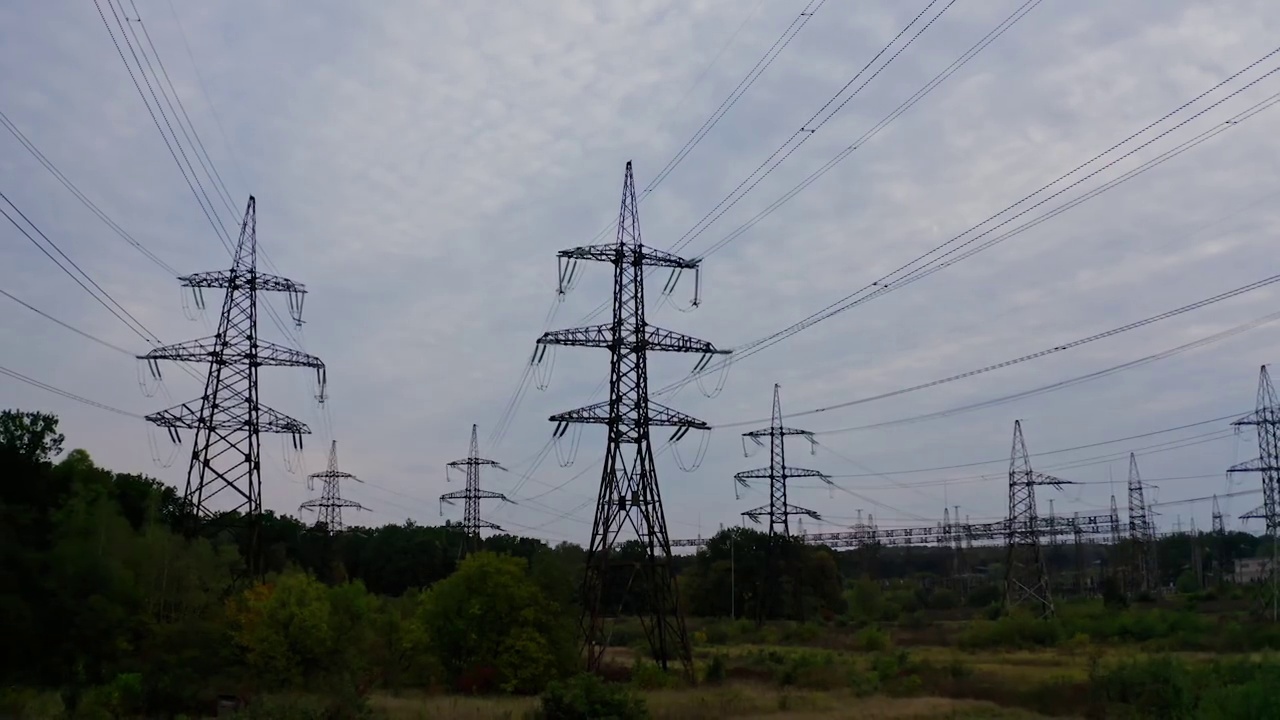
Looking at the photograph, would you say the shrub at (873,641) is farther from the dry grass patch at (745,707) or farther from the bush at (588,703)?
the bush at (588,703)

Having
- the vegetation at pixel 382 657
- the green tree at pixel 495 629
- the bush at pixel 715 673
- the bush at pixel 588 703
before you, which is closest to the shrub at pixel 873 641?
the vegetation at pixel 382 657

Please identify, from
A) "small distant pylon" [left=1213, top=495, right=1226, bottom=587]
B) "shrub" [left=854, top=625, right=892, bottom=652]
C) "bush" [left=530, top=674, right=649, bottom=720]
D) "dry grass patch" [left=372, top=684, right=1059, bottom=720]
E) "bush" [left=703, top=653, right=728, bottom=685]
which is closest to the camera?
"bush" [left=530, top=674, right=649, bottom=720]

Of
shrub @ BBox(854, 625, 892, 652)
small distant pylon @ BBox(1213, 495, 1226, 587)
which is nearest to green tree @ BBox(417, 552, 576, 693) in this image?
shrub @ BBox(854, 625, 892, 652)

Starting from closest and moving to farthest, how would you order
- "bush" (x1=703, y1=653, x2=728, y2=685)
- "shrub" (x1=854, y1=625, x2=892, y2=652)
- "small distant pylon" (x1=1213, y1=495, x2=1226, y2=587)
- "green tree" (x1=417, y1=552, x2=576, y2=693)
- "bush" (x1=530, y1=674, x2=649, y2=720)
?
"bush" (x1=530, y1=674, x2=649, y2=720) → "green tree" (x1=417, y1=552, x2=576, y2=693) → "bush" (x1=703, y1=653, x2=728, y2=685) → "shrub" (x1=854, y1=625, x2=892, y2=652) → "small distant pylon" (x1=1213, y1=495, x2=1226, y2=587)

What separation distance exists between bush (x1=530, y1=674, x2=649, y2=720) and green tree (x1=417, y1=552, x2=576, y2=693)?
12.1 m

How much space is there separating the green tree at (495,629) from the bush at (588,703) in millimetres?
12063

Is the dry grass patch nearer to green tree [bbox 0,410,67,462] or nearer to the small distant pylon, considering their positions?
green tree [bbox 0,410,67,462]

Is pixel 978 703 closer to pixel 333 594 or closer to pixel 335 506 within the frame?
pixel 333 594

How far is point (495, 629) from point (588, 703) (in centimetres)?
1548

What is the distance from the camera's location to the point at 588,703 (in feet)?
90.2

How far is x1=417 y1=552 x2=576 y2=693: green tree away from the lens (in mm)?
40750

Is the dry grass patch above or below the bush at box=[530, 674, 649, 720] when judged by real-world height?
below

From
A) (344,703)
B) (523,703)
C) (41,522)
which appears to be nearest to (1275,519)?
(523,703)

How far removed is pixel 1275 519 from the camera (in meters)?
67.6
